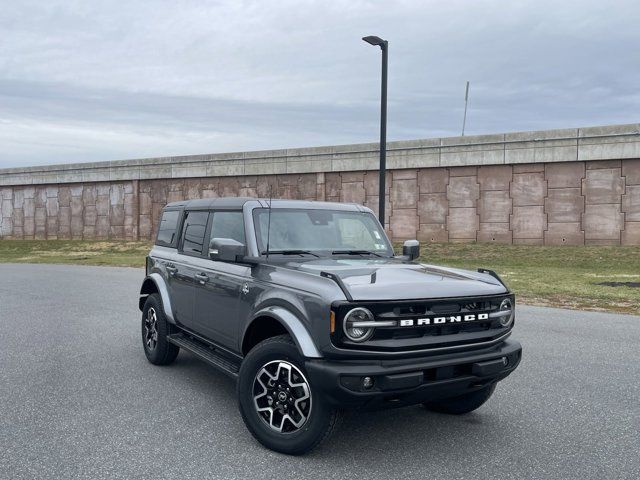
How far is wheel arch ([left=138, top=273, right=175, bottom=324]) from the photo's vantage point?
6582 mm

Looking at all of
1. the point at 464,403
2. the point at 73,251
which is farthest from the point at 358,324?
the point at 73,251

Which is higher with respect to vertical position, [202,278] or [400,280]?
[400,280]

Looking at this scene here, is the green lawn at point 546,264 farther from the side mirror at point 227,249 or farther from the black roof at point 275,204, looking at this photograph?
the side mirror at point 227,249

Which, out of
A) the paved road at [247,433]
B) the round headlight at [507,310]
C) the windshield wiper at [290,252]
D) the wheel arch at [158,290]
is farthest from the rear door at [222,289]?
the round headlight at [507,310]

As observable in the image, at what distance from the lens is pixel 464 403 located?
513 cm

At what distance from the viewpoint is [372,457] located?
13.9 feet

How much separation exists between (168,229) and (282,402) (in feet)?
Answer: 11.5

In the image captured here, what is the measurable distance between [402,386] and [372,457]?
2.31 ft

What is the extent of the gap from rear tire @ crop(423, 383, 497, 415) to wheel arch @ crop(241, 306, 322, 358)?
163cm

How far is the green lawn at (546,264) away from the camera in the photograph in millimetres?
12938

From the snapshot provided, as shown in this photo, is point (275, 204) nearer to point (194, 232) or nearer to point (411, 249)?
point (194, 232)

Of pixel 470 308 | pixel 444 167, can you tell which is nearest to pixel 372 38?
pixel 444 167

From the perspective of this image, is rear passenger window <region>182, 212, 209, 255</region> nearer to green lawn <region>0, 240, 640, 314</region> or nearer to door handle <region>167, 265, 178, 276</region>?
door handle <region>167, 265, 178, 276</region>

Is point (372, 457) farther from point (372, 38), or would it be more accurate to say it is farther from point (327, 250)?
point (372, 38)
